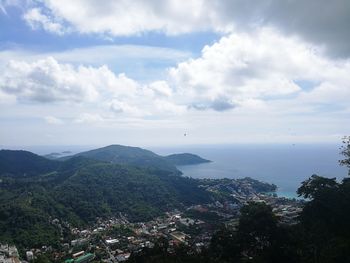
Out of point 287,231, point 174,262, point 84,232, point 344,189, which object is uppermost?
point 344,189

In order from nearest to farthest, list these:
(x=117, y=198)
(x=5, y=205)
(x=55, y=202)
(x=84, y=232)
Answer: (x=84, y=232) → (x=5, y=205) → (x=55, y=202) → (x=117, y=198)

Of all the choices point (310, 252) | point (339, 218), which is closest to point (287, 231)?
point (310, 252)

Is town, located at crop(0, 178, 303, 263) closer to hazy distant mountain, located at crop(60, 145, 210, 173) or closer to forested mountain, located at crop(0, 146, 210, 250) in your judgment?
forested mountain, located at crop(0, 146, 210, 250)

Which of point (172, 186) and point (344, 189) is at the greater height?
point (344, 189)


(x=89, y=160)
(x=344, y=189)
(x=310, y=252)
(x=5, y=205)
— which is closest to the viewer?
(x=310, y=252)

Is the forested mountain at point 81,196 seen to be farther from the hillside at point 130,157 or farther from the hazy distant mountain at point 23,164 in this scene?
the hillside at point 130,157

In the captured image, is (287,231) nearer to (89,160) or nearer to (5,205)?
(5,205)

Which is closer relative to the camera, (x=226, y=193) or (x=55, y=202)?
(x=55, y=202)

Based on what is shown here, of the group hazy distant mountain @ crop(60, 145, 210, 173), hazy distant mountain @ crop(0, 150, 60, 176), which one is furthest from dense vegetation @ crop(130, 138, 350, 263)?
hazy distant mountain @ crop(60, 145, 210, 173)
